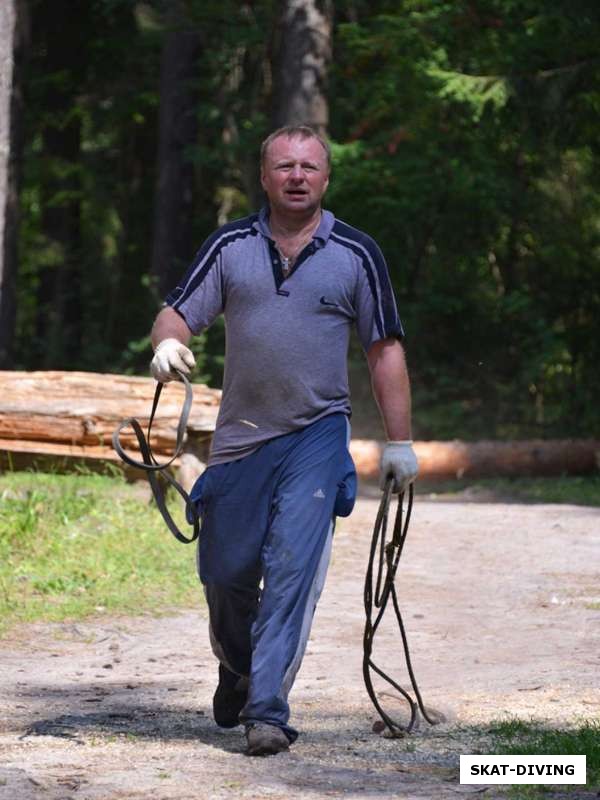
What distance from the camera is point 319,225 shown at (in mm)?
5699

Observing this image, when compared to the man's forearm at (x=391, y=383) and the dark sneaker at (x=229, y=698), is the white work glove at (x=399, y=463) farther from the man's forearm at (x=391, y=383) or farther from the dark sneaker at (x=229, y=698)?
the dark sneaker at (x=229, y=698)

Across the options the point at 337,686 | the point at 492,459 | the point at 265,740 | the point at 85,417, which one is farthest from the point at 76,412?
the point at 265,740

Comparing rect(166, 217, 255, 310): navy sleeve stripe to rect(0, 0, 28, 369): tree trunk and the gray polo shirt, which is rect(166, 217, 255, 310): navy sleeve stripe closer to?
the gray polo shirt

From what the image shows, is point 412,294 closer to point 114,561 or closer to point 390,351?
point 114,561

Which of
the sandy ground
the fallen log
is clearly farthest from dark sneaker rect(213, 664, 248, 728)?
the fallen log

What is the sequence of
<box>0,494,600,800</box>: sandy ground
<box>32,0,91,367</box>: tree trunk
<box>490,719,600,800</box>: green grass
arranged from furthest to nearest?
<box>32,0,91,367</box>: tree trunk
<box>0,494,600,800</box>: sandy ground
<box>490,719,600,800</box>: green grass

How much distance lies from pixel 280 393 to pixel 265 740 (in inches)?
49.3

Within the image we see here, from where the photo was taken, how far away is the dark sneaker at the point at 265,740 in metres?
5.36

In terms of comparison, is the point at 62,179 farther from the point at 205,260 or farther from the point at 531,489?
the point at 205,260

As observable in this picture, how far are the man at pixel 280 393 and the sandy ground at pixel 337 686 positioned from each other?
418 mm

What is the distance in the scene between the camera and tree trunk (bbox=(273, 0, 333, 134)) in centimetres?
1783

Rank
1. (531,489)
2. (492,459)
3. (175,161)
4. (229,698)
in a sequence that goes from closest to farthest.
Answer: (229,698), (531,489), (492,459), (175,161)

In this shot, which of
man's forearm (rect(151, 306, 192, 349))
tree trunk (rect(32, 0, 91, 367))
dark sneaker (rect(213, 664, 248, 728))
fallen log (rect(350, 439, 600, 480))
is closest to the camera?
man's forearm (rect(151, 306, 192, 349))

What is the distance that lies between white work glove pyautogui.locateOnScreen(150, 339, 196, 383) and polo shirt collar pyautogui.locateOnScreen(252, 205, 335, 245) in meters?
0.55
